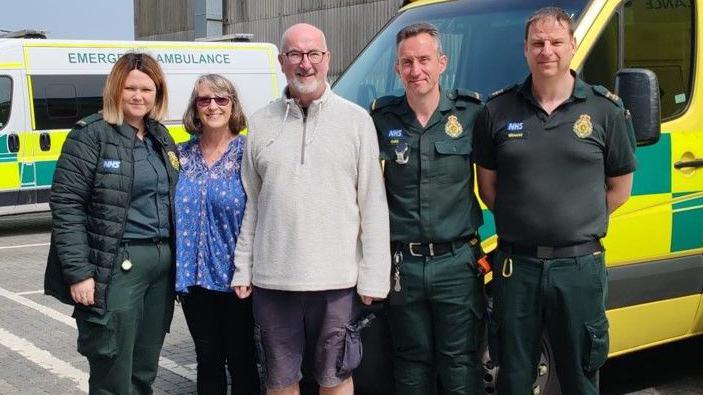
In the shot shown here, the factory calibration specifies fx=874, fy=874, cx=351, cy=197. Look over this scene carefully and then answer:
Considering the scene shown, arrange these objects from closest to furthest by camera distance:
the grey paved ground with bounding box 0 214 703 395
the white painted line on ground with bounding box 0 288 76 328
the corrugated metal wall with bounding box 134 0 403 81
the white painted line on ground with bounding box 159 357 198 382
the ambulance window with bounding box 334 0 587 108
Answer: the ambulance window with bounding box 334 0 587 108 < the grey paved ground with bounding box 0 214 703 395 < the white painted line on ground with bounding box 159 357 198 382 < the white painted line on ground with bounding box 0 288 76 328 < the corrugated metal wall with bounding box 134 0 403 81

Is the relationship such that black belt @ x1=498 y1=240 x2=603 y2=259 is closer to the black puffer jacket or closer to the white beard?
the white beard

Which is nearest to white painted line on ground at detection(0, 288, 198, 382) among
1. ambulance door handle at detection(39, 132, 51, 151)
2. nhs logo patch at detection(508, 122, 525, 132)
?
nhs logo patch at detection(508, 122, 525, 132)

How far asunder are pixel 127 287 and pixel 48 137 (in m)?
9.18

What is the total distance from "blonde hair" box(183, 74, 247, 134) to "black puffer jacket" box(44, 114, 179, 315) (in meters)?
0.36

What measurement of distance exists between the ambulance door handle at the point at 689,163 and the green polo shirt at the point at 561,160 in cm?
100

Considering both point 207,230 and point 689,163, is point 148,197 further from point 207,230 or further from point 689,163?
point 689,163

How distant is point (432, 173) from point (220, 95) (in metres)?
0.95

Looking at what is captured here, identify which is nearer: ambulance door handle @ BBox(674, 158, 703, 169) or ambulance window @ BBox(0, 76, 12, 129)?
ambulance door handle @ BBox(674, 158, 703, 169)

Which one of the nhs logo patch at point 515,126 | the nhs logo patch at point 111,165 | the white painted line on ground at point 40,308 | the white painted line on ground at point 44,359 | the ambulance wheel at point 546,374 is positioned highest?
the nhs logo patch at point 515,126

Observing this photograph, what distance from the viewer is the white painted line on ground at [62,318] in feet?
17.7

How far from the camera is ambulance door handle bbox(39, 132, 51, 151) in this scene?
11852 millimetres

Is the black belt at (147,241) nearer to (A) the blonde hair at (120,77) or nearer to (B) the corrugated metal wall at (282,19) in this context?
(A) the blonde hair at (120,77)

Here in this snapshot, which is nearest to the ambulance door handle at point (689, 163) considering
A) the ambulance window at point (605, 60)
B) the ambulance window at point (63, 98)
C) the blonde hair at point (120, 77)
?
the ambulance window at point (605, 60)

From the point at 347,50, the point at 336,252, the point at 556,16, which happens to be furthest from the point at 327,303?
the point at 347,50
